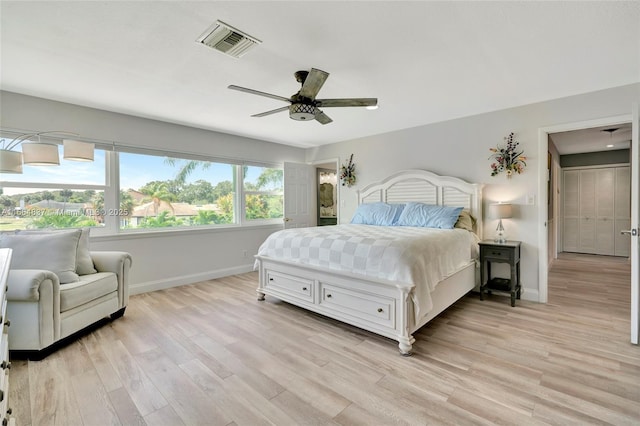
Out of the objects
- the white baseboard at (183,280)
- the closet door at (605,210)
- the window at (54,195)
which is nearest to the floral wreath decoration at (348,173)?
the white baseboard at (183,280)

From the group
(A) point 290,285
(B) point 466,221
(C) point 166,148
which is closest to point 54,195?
(C) point 166,148

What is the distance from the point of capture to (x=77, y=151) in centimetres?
296

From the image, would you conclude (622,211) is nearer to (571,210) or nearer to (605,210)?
(605,210)

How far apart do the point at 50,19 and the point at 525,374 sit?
399 cm

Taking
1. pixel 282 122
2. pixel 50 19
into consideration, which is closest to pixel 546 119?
pixel 282 122

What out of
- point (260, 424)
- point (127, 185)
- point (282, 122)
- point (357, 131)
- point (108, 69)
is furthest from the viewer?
point (357, 131)

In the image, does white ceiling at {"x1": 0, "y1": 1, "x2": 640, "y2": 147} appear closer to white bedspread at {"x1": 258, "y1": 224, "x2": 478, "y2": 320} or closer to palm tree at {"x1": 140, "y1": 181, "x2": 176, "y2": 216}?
palm tree at {"x1": 140, "y1": 181, "x2": 176, "y2": 216}

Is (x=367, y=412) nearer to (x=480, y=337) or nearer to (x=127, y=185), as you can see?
(x=480, y=337)

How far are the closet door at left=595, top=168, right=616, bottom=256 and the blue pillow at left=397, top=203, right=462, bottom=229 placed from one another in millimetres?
4852

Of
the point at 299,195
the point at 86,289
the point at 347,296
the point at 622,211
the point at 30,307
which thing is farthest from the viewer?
the point at 622,211

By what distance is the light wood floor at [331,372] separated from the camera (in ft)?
5.56

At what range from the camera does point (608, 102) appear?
3119 mm

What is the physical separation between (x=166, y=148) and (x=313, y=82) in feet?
9.49

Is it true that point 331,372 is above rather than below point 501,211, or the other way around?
below
